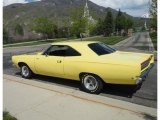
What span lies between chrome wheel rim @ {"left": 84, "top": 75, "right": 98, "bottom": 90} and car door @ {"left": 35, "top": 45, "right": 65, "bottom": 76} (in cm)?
95

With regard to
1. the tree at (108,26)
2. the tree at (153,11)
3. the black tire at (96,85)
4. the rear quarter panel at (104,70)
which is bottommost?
the black tire at (96,85)

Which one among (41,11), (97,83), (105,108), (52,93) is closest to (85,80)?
(97,83)

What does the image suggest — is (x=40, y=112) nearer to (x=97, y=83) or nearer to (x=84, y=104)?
(x=84, y=104)

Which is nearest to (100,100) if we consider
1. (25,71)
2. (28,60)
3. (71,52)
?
(71,52)

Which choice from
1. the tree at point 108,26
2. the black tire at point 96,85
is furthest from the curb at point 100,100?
the tree at point 108,26

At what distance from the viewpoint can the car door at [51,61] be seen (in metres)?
8.05

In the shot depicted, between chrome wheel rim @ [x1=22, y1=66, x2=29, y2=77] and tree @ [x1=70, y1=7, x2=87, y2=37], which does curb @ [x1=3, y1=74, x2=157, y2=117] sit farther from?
tree @ [x1=70, y1=7, x2=87, y2=37]

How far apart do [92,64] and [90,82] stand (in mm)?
588

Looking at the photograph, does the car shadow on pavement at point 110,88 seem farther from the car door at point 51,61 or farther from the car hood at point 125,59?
the car hood at point 125,59

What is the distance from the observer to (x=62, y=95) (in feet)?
23.2

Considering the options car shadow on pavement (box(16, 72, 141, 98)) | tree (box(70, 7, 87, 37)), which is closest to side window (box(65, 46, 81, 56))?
car shadow on pavement (box(16, 72, 141, 98))

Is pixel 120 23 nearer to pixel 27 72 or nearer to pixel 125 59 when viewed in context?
pixel 27 72

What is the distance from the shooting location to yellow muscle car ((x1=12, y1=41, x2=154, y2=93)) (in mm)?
6512

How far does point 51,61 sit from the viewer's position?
8281 millimetres
